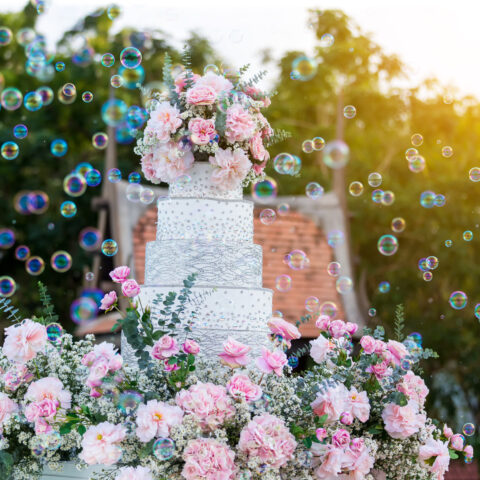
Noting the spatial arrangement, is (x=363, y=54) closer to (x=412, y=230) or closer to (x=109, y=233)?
(x=412, y=230)

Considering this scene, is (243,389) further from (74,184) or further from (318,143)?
(74,184)

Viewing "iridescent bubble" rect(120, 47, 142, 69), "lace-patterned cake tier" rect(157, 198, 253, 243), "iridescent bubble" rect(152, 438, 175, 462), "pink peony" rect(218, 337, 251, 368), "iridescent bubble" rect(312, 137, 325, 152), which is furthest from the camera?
"iridescent bubble" rect(312, 137, 325, 152)

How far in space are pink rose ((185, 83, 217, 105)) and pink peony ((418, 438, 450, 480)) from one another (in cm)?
255

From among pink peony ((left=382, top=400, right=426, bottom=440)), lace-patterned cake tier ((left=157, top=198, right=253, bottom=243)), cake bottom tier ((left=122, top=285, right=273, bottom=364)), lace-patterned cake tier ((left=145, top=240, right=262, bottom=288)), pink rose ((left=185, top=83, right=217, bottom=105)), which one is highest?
pink rose ((left=185, top=83, right=217, bottom=105))

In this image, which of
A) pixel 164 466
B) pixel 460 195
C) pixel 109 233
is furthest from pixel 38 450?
pixel 460 195

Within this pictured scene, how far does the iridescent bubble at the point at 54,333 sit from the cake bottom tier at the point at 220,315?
0.49 meters

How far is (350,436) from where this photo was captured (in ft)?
14.9

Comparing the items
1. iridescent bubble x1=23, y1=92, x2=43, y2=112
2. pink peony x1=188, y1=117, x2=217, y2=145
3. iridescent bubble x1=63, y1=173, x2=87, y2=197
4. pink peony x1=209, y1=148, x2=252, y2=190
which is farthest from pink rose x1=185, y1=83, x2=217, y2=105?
iridescent bubble x1=23, y1=92, x2=43, y2=112

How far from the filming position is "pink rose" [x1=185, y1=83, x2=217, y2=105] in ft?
16.5

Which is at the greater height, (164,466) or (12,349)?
(12,349)

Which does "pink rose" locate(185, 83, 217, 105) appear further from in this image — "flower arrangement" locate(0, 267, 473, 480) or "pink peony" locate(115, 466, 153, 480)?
"pink peony" locate(115, 466, 153, 480)

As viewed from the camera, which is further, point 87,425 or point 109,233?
point 109,233

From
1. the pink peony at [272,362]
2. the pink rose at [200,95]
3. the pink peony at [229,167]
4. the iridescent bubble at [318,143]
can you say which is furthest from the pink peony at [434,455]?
the iridescent bubble at [318,143]

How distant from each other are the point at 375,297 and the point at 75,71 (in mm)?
11174
